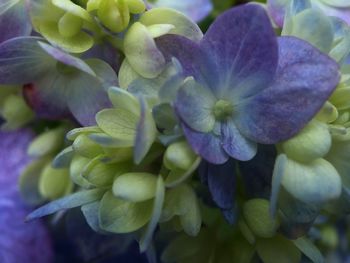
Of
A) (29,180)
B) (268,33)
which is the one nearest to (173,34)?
(268,33)

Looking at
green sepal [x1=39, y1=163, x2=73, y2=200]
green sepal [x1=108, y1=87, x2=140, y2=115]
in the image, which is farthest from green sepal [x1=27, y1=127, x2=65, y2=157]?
green sepal [x1=108, y1=87, x2=140, y2=115]

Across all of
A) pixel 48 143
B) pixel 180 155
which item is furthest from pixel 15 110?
pixel 180 155

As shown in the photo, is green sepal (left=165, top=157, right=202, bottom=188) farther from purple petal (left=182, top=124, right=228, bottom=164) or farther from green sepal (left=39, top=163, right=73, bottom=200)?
green sepal (left=39, top=163, right=73, bottom=200)

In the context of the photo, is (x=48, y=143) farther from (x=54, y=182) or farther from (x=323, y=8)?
(x=323, y=8)

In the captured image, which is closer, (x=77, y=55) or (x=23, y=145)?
(x=77, y=55)

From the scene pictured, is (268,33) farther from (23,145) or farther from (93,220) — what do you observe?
(23,145)

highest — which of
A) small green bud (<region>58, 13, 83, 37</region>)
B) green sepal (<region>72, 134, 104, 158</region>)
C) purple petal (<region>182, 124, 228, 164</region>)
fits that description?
small green bud (<region>58, 13, 83, 37</region>)

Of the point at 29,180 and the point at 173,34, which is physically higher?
the point at 173,34
